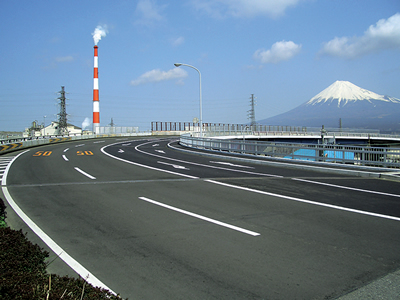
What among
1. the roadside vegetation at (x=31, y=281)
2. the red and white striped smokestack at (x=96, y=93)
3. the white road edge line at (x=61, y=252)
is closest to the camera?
the roadside vegetation at (x=31, y=281)

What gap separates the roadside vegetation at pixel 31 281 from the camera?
324 centimetres

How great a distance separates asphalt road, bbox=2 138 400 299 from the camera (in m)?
4.47

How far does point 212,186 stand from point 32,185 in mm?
7026

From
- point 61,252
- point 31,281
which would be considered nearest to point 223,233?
point 61,252

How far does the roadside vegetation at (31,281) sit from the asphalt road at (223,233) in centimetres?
67

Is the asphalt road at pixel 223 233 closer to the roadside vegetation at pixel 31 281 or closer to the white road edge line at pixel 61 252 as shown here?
the white road edge line at pixel 61 252

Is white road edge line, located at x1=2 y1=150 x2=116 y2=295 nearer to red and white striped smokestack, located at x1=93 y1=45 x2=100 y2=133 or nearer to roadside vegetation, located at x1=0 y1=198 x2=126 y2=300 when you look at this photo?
roadside vegetation, located at x1=0 y1=198 x2=126 y2=300

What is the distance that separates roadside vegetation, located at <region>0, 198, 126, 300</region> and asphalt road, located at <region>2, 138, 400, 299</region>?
673 mm

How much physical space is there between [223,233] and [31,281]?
12.5ft

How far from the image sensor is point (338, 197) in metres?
10.2

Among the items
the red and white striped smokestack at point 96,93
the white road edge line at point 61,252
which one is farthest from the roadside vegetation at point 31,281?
the red and white striped smokestack at point 96,93

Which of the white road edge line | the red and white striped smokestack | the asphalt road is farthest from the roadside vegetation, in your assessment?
the red and white striped smokestack

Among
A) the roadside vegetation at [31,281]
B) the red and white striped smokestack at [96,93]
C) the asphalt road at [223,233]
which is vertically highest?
the red and white striped smokestack at [96,93]

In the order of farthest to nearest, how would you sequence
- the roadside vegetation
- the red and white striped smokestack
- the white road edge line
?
1. the red and white striped smokestack
2. the white road edge line
3. the roadside vegetation
